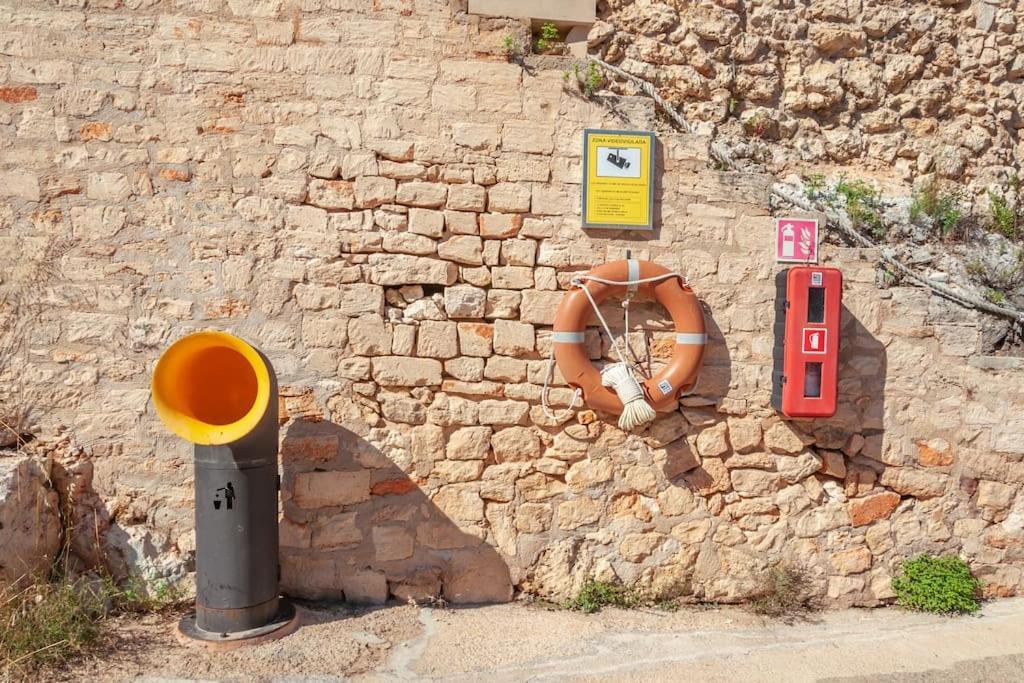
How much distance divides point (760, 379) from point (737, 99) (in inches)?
105

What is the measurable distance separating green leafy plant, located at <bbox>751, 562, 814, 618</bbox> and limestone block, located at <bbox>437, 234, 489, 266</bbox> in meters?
2.32

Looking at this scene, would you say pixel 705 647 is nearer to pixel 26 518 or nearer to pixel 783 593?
pixel 783 593

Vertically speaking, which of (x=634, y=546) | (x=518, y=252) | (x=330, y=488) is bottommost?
(x=634, y=546)

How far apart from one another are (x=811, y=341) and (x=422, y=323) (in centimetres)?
202

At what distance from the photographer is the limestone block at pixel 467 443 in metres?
3.69

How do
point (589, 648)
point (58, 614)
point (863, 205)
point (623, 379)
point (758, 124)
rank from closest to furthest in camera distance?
point (58, 614), point (589, 648), point (623, 379), point (863, 205), point (758, 124)

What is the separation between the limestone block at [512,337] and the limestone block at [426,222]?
582 millimetres

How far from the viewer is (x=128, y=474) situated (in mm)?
3568

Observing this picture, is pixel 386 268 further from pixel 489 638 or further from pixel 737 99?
pixel 737 99

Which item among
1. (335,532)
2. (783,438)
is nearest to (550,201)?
(783,438)

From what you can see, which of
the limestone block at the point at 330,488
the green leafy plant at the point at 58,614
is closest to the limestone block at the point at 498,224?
the limestone block at the point at 330,488

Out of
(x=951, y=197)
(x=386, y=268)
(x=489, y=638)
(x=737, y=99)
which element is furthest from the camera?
(x=737, y=99)

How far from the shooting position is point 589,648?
333cm

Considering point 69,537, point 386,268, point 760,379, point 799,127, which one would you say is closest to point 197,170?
point 386,268
